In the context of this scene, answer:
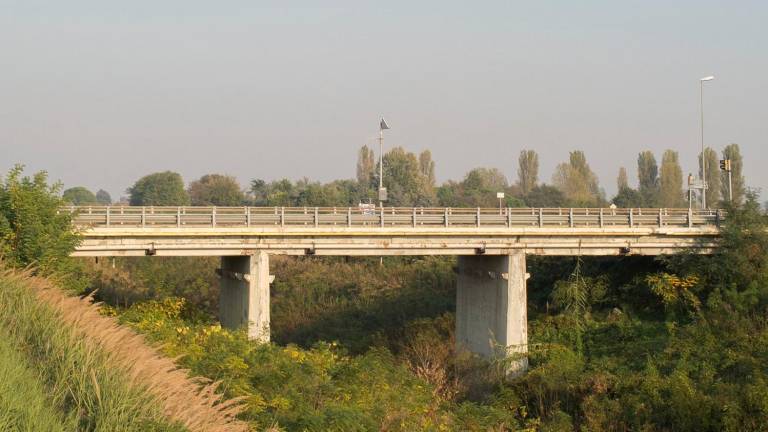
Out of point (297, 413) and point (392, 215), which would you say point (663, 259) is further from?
point (297, 413)

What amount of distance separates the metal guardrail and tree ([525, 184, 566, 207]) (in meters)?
67.5

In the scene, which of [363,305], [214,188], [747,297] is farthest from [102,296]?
[214,188]

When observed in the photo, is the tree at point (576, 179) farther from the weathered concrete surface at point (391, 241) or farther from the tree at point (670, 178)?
the weathered concrete surface at point (391, 241)

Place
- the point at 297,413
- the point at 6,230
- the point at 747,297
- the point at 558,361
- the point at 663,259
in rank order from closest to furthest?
1. the point at 297,413
2. the point at 6,230
3. the point at 558,361
4. the point at 747,297
5. the point at 663,259

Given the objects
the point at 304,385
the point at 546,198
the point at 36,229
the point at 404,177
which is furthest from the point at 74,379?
the point at 404,177

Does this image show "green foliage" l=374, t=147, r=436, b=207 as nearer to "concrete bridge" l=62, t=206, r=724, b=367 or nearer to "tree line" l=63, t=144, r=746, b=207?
"tree line" l=63, t=144, r=746, b=207

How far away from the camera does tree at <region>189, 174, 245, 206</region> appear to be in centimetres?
Result: 11956

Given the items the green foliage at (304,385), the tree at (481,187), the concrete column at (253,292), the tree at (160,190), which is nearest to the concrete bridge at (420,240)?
the concrete column at (253,292)

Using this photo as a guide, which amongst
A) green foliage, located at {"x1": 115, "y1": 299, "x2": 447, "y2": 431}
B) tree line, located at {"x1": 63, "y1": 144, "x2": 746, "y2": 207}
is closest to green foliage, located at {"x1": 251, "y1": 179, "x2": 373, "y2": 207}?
tree line, located at {"x1": 63, "y1": 144, "x2": 746, "y2": 207}

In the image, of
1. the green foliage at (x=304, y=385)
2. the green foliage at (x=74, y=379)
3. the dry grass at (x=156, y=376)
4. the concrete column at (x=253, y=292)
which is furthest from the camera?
the concrete column at (x=253, y=292)

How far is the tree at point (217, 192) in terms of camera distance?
119562mm

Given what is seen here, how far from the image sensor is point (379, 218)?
3803cm

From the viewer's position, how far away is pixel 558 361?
36750 millimetres

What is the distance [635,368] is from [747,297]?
7.43 metres
